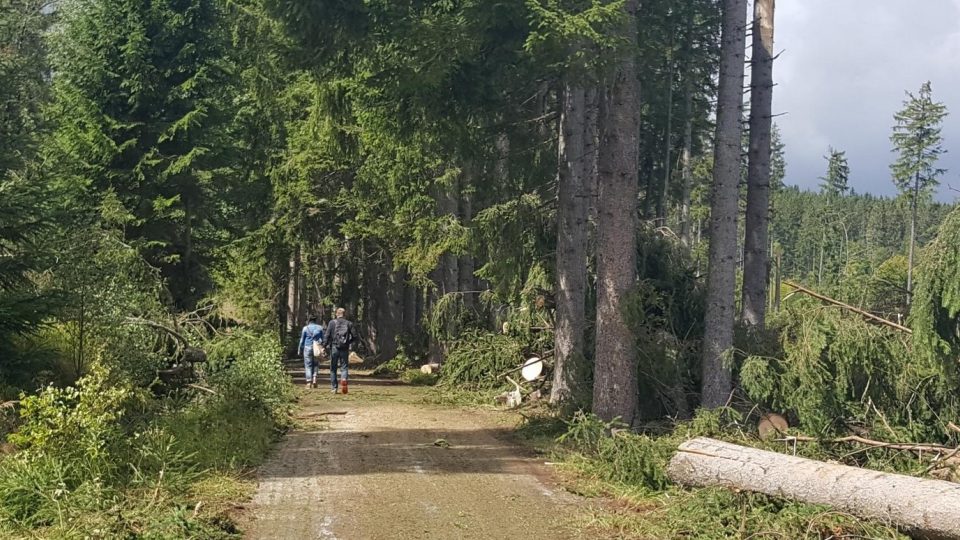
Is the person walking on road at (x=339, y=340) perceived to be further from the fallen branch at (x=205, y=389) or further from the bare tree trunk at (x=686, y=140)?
the bare tree trunk at (x=686, y=140)

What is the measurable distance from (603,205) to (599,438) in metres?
3.09

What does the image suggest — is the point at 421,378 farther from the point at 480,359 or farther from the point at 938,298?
the point at 938,298

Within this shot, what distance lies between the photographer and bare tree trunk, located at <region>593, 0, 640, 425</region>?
11523 mm

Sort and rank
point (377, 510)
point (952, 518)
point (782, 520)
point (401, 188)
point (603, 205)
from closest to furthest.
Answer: point (952, 518) → point (782, 520) → point (377, 510) → point (603, 205) → point (401, 188)

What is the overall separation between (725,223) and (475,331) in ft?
28.9

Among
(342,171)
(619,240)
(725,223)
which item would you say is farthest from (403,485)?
(342,171)

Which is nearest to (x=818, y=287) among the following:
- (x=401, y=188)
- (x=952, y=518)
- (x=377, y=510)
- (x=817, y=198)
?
(x=952, y=518)

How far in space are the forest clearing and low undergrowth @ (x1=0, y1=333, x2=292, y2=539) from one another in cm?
4

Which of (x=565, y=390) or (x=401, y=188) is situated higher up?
(x=401, y=188)

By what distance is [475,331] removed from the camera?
19.6 m

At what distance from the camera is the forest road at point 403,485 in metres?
7.59

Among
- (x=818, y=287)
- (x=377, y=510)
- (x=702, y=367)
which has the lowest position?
(x=377, y=510)

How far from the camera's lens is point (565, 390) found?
14758 mm

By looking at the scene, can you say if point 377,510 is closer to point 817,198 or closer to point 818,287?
point 818,287
